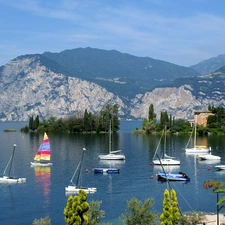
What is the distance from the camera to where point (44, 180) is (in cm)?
7125

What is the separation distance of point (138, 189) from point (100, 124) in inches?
4432

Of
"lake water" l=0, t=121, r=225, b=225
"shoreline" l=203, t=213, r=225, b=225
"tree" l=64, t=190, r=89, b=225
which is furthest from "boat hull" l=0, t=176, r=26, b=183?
"tree" l=64, t=190, r=89, b=225

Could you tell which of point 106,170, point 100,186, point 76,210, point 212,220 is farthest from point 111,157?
point 76,210

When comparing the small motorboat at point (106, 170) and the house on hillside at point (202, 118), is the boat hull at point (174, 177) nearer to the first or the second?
the small motorboat at point (106, 170)

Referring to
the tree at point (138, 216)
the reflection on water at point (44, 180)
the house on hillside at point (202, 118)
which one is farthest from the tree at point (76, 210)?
the house on hillside at point (202, 118)

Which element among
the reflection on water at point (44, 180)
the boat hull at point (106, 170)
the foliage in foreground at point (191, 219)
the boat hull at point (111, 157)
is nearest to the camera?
the foliage in foreground at point (191, 219)

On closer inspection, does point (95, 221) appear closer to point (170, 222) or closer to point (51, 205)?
point (170, 222)

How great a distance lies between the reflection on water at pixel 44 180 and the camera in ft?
196

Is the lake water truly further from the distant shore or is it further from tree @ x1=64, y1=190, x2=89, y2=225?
tree @ x1=64, y1=190, x2=89, y2=225

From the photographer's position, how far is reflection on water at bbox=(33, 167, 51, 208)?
59694mm

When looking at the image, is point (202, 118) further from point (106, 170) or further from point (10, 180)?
point (10, 180)

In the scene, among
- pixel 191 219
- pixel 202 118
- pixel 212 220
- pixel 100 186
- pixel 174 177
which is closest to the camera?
pixel 191 219

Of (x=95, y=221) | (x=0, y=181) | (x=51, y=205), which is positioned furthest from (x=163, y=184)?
(x=95, y=221)

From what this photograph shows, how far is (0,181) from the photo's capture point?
68875 millimetres
